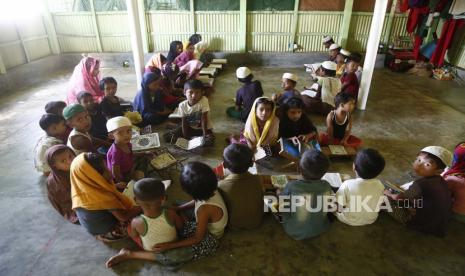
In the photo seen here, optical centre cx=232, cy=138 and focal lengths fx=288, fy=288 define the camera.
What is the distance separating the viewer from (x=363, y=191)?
2.30 meters

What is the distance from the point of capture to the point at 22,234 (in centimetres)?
245

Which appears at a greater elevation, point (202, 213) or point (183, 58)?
point (183, 58)

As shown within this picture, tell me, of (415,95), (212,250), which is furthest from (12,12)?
(415,95)

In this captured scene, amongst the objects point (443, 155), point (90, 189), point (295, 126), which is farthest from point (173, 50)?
point (443, 155)

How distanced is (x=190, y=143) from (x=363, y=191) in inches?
86.0

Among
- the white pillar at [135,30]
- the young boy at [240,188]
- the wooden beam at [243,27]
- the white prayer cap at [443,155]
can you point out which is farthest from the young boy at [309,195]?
the wooden beam at [243,27]

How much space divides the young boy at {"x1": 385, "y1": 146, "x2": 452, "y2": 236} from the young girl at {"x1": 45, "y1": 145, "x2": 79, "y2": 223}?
2.84m

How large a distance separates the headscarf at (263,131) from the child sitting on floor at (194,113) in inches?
26.5

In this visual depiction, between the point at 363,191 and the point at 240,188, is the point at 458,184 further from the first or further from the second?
the point at 240,188

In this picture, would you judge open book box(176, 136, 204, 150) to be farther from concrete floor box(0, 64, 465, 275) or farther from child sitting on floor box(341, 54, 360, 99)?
child sitting on floor box(341, 54, 360, 99)

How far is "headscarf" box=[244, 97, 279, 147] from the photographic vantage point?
11.2ft

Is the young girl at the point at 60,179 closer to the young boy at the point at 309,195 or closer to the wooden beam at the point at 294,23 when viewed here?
the young boy at the point at 309,195

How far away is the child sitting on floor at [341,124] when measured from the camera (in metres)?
3.55

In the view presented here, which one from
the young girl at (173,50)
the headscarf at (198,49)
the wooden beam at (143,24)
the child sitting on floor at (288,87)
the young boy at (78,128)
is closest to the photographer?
the young boy at (78,128)
